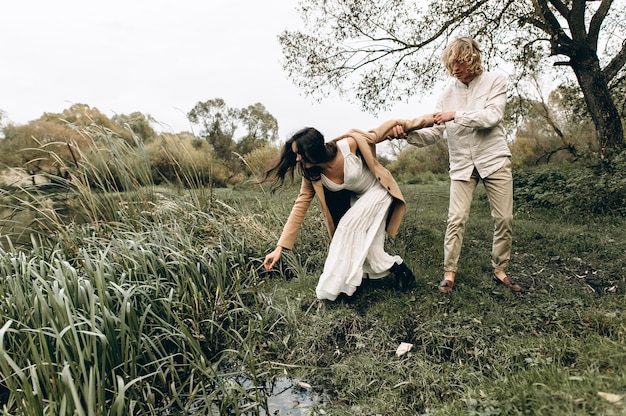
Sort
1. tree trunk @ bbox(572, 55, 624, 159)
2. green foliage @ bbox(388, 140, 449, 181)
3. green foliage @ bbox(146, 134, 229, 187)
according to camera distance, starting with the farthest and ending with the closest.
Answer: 1. green foliage @ bbox(388, 140, 449, 181)
2. tree trunk @ bbox(572, 55, 624, 159)
3. green foliage @ bbox(146, 134, 229, 187)

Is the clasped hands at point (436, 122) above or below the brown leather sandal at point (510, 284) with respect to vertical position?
above

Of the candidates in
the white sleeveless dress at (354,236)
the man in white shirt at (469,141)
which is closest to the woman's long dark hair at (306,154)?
the white sleeveless dress at (354,236)

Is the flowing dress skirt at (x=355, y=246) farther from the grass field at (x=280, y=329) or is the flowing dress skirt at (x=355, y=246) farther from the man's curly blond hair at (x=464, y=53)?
the man's curly blond hair at (x=464, y=53)

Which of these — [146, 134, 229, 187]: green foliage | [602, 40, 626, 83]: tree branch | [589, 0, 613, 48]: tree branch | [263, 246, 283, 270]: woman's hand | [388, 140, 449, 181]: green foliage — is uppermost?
[589, 0, 613, 48]: tree branch

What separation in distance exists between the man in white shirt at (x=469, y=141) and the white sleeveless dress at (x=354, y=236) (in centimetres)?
46

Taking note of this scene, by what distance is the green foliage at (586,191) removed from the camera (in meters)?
6.00

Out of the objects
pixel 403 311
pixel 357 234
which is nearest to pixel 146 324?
pixel 357 234

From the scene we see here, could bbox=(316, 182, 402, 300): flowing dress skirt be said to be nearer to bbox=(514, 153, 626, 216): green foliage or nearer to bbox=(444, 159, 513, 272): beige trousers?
bbox=(444, 159, 513, 272): beige trousers

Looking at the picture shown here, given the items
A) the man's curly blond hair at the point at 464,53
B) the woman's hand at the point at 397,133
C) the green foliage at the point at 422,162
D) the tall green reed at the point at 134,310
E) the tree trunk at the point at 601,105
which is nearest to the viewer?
the tall green reed at the point at 134,310

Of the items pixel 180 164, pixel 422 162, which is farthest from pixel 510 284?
pixel 422 162

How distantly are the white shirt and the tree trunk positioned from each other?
5.26 metres

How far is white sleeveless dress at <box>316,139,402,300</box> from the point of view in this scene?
10.5 feet

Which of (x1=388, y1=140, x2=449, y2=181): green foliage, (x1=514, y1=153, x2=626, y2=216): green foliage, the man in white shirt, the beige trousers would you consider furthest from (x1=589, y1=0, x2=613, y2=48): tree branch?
(x1=388, y1=140, x2=449, y2=181): green foliage

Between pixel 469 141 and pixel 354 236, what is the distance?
1170 mm
